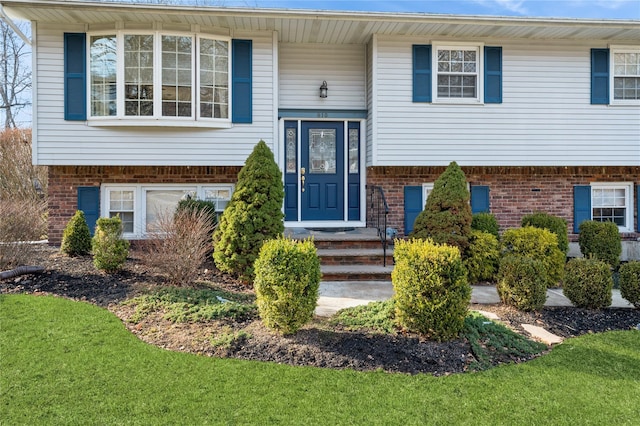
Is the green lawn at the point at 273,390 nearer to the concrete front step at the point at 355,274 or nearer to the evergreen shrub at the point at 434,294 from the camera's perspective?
the evergreen shrub at the point at 434,294

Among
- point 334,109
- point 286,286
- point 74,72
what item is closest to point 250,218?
point 286,286

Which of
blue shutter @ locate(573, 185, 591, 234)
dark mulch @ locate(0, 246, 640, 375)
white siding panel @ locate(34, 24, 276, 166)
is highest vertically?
white siding panel @ locate(34, 24, 276, 166)

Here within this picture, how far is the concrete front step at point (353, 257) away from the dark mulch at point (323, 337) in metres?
2.30

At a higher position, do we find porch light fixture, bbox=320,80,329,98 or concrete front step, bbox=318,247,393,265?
porch light fixture, bbox=320,80,329,98

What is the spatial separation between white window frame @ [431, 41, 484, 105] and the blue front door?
210cm

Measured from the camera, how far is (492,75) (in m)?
9.12

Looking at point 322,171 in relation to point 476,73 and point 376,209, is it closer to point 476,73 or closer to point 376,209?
point 376,209

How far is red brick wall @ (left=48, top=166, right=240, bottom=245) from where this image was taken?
859 centimetres

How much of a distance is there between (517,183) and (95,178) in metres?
8.82

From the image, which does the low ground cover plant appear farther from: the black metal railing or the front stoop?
the black metal railing

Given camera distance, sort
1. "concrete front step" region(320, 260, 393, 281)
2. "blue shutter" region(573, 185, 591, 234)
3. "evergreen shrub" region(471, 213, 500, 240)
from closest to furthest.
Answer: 1. "concrete front step" region(320, 260, 393, 281)
2. "evergreen shrub" region(471, 213, 500, 240)
3. "blue shutter" region(573, 185, 591, 234)

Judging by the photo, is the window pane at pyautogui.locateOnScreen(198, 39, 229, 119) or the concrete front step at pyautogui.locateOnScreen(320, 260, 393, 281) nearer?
the concrete front step at pyautogui.locateOnScreen(320, 260, 393, 281)

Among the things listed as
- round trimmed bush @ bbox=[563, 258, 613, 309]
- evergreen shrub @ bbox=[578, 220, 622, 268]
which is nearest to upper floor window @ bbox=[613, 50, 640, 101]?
evergreen shrub @ bbox=[578, 220, 622, 268]

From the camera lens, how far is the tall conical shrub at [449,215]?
683 centimetres
